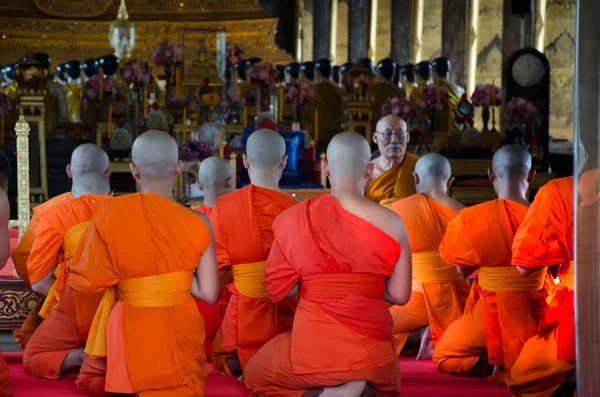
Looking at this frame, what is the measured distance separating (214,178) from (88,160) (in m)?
0.62

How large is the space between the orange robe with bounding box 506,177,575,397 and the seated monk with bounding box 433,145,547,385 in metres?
0.29

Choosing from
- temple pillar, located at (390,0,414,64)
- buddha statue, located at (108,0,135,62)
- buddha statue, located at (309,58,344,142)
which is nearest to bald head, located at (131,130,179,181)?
buddha statue, located at (309,58,344,142)

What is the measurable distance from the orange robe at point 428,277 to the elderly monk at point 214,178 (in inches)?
32.8

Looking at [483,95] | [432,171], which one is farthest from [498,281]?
[483,95]

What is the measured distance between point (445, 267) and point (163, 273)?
5.73ft

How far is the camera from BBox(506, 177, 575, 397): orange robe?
12.7 ft

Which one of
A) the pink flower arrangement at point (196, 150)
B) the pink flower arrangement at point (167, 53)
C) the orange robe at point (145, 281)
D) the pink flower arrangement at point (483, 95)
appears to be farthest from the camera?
the pink flower arrangement at point (167, 53)

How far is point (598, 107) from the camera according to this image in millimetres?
3139

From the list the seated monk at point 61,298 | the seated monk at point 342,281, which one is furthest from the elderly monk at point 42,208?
the seated monk at point 342,281

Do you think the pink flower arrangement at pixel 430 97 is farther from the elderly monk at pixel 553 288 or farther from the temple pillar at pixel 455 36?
the elderly monk at pixel 553 288

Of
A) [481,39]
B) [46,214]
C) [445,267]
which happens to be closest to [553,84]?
[481,39]

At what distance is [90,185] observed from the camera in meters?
4.54

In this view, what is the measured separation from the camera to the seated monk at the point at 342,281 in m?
3.55

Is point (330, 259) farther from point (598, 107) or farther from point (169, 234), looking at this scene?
point (598, 107)
